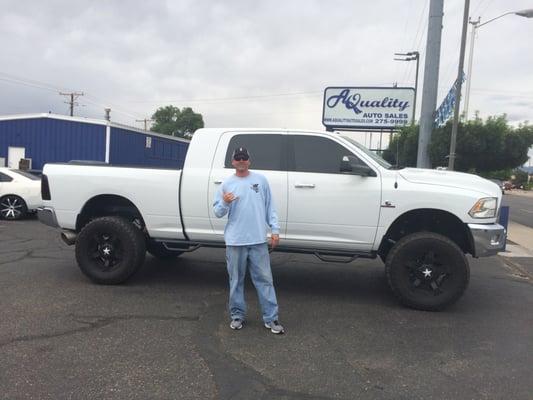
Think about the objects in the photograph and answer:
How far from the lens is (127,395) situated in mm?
3521

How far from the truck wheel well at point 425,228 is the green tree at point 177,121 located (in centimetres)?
7397

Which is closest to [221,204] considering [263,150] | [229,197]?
[229,197]

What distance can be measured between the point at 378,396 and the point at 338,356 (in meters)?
0.76

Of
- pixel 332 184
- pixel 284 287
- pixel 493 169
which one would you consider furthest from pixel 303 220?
pixel 493 169

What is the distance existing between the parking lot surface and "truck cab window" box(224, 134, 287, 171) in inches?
62.7

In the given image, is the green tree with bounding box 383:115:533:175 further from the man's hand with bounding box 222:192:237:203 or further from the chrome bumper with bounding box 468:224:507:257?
the man's hand with bounding box 222:192:237:203

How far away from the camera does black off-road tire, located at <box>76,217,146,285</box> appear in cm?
638

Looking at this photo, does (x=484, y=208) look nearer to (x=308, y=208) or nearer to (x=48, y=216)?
(x=308, y=208)

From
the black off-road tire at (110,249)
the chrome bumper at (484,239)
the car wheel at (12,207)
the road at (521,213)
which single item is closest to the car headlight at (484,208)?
the chrome bumper at (484,239)

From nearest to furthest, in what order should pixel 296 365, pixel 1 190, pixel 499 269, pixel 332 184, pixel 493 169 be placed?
pixel 296 365 < pixel 332 184 < pixel 499 269 < pixel 1 190 < pixel 493 169

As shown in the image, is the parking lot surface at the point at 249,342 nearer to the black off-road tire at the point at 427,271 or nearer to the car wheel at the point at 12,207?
the black off-road tire at the point at 427,271

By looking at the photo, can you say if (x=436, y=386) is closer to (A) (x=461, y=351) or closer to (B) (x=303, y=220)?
(A) (x=461, y=351)

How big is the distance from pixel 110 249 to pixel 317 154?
286cm

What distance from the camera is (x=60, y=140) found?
23969mm
